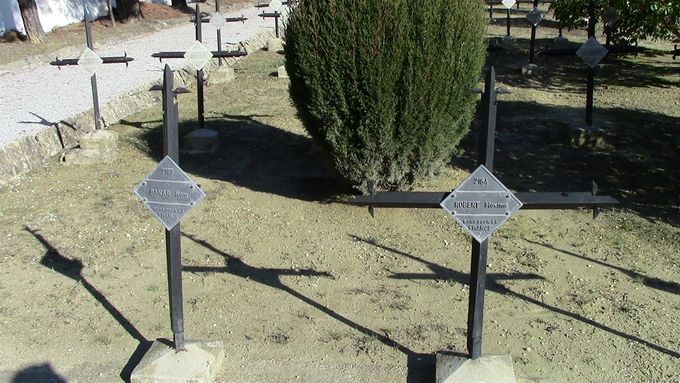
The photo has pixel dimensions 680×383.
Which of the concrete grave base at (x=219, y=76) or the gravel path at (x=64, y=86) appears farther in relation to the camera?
the concrete grave base at (x=219, y=76)

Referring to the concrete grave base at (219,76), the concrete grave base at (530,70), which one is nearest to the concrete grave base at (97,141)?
the concrete grave base at (219,76)

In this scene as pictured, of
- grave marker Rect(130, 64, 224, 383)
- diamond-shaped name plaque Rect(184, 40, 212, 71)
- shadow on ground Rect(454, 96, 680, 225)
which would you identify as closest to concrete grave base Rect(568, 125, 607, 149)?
shadow on ground Rect(454, 96, 680, 225)

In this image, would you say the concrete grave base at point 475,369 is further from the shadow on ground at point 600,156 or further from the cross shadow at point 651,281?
the shadow on ground at point 600,156

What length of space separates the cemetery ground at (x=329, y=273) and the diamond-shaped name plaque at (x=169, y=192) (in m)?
1.02

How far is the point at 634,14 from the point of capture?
1077cm

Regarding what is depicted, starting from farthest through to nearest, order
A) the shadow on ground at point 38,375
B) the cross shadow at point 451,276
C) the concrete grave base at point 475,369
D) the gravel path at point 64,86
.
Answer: the gravel path at point 64,86
the cross shadow at point 451,276
the shadow on ground at point 38,375
the concrete grave base at point 475,369

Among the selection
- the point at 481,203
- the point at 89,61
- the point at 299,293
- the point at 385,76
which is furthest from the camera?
the point at 89,61

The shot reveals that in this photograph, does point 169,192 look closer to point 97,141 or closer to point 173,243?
point 173,243

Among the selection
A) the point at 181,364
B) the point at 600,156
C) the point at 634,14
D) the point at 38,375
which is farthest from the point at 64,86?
the point at 181,364

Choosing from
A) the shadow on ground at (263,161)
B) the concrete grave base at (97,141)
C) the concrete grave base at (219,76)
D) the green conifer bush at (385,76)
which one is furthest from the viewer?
the concrete grave base at (219,76)

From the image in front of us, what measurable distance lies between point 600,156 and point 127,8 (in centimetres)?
1790

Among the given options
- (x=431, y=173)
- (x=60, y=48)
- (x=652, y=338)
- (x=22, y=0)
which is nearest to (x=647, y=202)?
(x=431, y=173)

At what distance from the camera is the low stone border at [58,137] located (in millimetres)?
Result: 8227

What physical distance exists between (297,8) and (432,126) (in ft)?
5.16
